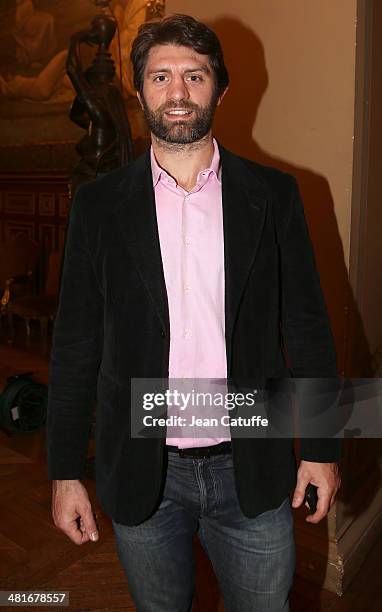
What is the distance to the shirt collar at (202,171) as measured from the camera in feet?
4.31

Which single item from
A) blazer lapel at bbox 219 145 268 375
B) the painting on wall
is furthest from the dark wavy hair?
the painting on wall

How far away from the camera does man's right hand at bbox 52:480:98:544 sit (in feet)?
4.44

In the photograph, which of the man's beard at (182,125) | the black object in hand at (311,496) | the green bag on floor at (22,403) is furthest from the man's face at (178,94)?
the green bag on floor at (22,403)

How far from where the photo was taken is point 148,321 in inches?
49.6

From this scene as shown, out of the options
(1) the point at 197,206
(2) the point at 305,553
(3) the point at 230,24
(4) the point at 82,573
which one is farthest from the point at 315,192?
(4) the point at 82,573

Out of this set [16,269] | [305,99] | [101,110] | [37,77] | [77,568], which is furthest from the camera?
[37,77]

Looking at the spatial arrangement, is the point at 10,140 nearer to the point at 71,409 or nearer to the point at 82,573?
the point at 82,573

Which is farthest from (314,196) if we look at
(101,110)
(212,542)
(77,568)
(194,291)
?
(77,568)

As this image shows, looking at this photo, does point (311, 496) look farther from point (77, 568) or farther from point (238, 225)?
point (77, 568)

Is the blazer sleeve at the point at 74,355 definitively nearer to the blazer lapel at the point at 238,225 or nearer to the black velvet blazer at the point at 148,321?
the black velvet blazer at the point at 148,321

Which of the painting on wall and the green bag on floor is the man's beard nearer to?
the green bag on floor

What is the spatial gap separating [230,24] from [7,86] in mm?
6303

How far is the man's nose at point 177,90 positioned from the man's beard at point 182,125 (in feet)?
0.04

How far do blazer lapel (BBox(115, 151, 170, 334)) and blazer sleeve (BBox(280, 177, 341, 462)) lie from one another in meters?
0.29
